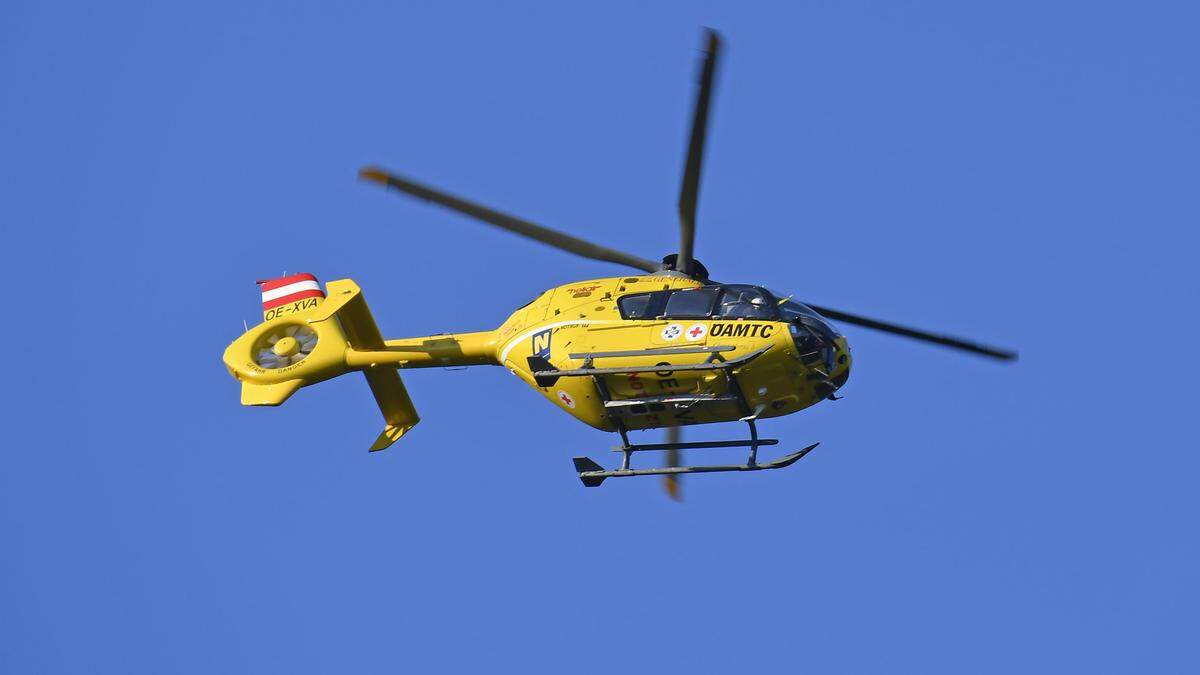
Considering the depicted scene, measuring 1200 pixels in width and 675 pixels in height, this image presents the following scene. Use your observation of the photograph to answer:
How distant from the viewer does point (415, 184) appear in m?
19.1

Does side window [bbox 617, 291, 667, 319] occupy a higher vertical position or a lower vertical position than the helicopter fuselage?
higher

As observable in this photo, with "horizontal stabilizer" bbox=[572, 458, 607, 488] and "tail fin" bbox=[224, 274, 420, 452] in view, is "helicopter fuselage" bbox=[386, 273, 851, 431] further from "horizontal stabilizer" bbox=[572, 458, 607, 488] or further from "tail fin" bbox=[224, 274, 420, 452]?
"tail fin" bbox=[224, 274, 420, 452]

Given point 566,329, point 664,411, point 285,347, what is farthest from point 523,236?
point 285,347

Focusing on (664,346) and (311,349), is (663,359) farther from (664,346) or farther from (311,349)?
(311,349)

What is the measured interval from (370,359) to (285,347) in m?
1.29

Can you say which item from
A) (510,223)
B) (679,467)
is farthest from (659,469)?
(510,223)

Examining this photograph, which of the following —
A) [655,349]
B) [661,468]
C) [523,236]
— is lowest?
[661,468]

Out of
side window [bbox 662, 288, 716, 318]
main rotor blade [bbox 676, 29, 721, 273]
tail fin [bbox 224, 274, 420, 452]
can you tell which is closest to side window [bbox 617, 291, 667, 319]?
side window [bbox 662, 288, 716, 318]

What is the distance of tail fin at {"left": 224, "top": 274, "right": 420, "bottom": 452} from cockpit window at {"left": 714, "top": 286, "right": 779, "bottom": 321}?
4.76 meters

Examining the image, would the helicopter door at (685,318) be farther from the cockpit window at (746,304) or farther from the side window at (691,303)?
the cockpit window at (746,304)

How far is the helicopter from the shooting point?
61.3 ft

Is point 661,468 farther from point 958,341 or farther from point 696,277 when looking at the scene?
point 958,341

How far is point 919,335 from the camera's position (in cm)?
1997

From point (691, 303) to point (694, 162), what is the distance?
1.74 m
